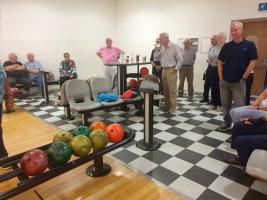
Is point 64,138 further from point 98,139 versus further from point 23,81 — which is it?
point 23,81

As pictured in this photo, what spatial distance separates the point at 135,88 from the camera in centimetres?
436

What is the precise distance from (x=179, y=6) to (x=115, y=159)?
5049 millimetres

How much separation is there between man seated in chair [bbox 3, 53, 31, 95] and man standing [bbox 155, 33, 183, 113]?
3771 mm

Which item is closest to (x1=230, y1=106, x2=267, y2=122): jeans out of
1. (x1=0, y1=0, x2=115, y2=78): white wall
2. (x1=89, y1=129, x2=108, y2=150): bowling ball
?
(x1=89, y1=129, x2=108, y2=150): bowling ball

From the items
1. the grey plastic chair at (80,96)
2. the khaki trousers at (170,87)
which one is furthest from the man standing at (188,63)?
the grey plastic chair at (80,96)

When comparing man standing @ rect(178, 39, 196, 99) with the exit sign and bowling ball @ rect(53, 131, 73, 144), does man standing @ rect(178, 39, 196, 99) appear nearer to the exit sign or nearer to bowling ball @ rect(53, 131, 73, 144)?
the exit sign

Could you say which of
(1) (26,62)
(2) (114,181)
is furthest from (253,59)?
(1) (26,62)

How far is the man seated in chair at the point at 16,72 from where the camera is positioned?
577 cm

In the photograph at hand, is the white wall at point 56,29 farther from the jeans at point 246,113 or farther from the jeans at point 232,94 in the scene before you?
the jeans at point 246,113

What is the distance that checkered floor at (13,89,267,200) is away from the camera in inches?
79.0

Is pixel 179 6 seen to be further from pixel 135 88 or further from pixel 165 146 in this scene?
pixel 165 146

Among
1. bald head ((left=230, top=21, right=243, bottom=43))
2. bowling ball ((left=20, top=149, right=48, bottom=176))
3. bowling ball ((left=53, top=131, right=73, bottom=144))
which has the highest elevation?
bald head ((left=230, top=21, right=243, bottom=43))

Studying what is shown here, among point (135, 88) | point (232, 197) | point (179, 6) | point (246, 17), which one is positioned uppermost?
point (179, 6)

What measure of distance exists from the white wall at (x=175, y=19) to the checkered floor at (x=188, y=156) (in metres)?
2.49
